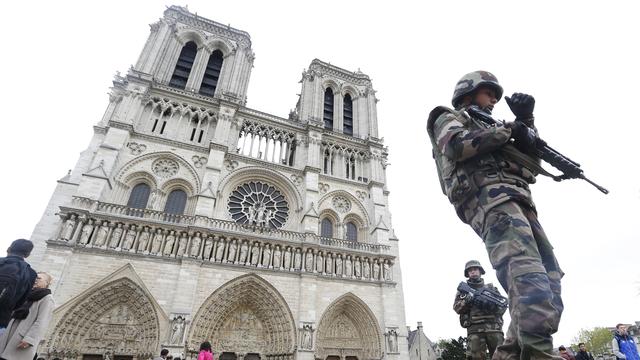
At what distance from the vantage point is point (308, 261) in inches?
645

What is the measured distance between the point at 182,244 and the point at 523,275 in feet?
49.9

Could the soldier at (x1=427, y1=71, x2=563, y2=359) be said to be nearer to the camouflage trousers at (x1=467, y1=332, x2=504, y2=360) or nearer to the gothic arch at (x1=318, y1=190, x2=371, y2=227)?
the camouflage trousers at (x1=467, y1=332, x2=504, y2=360)

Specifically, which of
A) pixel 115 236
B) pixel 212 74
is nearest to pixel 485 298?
pixel 115 236

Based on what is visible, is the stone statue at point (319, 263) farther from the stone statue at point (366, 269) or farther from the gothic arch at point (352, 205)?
the gothic arch at point (352, 205)

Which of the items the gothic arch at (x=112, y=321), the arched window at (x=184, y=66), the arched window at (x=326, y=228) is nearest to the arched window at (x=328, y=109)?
the arched window at (x=326, y=228)

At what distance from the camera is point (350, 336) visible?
1623 cm

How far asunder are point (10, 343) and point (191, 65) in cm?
2255

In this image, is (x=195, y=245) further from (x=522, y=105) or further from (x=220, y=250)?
(x=522, y=105)

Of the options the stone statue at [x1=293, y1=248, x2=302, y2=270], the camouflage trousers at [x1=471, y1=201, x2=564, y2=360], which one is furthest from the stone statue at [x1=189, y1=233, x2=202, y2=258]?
the camouflage trousers at [x1=471, y1=201, x2=564, y2=360]

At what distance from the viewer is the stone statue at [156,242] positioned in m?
14.2

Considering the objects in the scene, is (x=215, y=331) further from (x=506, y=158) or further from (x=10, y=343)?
(x=506, y=158)

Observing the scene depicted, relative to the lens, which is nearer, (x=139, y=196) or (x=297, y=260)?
(x=297, y=260)

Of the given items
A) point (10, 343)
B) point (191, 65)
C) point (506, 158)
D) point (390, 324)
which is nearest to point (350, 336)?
point (390, 324)

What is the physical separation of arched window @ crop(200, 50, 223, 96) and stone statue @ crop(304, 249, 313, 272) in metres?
13.3
